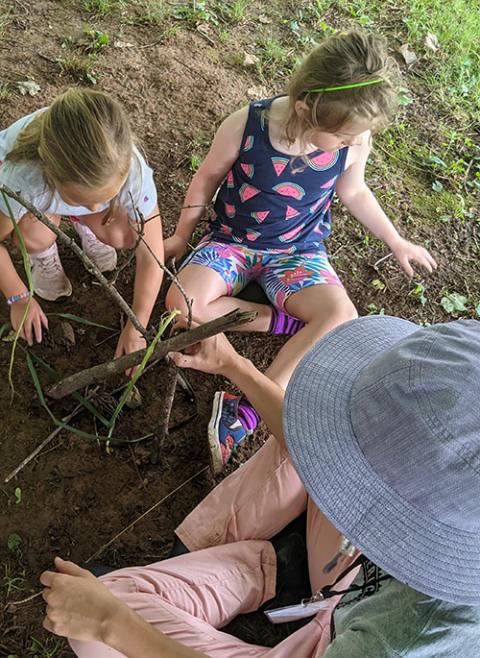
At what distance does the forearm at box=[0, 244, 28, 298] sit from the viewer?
1.73 m

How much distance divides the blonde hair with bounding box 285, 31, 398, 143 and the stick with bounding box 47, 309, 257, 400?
763 millimetres

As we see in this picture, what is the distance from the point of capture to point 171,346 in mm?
1282

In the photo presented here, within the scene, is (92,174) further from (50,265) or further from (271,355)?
(271,355)

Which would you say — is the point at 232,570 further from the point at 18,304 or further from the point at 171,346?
the point at 18,304

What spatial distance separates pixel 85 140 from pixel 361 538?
110cm

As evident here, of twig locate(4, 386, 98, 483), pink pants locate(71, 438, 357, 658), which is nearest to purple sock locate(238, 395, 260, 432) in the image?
pink pants locate(71, 438, 357, 658)

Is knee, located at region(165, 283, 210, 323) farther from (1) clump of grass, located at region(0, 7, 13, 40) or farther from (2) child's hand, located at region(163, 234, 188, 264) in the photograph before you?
(1) clump of grass, located at region(0, 7, 13, 40)

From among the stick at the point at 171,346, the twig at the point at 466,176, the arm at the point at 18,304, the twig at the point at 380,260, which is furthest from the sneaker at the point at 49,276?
the twig at the point at 466,176

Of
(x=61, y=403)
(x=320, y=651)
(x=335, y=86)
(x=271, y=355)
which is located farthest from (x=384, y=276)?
(x=320, y=651)

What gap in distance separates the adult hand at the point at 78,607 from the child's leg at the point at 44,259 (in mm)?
1009

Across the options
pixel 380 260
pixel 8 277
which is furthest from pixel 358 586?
pixel 380 260

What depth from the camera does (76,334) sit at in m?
2.04

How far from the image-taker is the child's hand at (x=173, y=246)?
2.10 metres

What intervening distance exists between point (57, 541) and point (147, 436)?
41 centimetres
